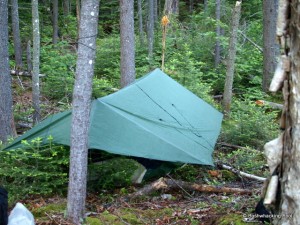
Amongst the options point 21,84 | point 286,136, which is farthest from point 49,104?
point 286,136

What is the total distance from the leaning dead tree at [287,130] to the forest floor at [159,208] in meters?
1.63

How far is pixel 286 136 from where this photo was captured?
270cm

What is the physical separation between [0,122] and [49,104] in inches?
122

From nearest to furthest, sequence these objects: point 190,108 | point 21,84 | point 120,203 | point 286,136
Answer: point 286,136 < point 120,203 < point 190,108 < point 21,84

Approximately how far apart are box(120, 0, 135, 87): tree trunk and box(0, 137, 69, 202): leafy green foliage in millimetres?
4860

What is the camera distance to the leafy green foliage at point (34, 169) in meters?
5.88

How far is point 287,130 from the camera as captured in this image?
8.76ft

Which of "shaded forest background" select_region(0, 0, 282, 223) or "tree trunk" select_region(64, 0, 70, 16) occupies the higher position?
"tree trunk" select_region(64, 0, 70, 16)

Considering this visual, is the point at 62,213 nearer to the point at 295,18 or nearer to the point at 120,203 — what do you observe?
the point at 120,203

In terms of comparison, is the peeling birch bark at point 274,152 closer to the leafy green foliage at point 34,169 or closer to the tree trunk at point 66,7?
the leafy green foliage at point 34,169

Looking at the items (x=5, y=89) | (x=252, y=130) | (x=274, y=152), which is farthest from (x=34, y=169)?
(x=252, y=130)

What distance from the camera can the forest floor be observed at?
4934mm

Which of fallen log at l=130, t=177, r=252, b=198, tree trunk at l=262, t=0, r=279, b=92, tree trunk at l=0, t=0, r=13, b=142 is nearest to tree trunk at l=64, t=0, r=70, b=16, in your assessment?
tree trunk at l=262, t=0, r=279, b=92

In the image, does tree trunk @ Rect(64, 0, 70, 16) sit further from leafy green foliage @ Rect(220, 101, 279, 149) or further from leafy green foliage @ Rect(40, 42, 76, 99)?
leafy green foliage @ Rect(220, 101, 279, 149)
